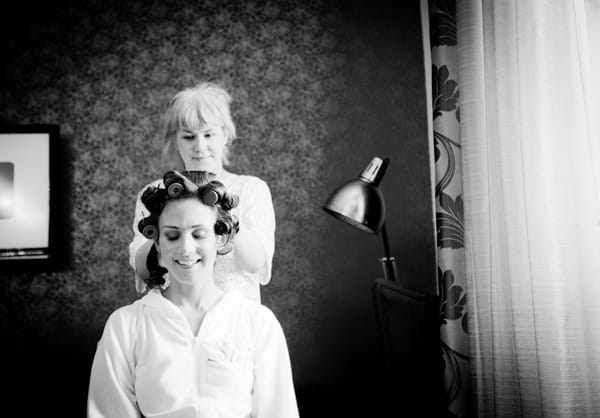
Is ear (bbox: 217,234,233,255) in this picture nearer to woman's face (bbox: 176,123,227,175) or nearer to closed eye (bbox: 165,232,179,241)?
closed eye (bbox: 165,232,179,241)

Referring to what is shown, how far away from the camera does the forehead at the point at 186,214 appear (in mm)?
1090

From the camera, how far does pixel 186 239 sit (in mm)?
1082

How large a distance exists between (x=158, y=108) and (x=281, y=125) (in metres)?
0.60

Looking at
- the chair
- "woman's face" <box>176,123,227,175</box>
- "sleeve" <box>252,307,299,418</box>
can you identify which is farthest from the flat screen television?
the chair

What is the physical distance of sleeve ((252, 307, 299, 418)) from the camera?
1.09 metres

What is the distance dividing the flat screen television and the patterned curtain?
1.71 m

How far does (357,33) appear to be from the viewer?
229 cm

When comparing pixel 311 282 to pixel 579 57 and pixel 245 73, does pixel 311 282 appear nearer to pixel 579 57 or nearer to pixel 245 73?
pixel 245 73

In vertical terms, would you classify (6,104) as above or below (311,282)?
above

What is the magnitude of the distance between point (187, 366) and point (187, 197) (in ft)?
1.29

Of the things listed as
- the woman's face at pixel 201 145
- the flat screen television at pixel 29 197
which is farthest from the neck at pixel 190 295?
the flat screen television at pixel 29 197

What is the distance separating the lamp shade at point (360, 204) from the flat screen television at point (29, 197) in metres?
1.35

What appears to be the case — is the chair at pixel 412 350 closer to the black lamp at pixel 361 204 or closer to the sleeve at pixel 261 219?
the black lamp at pixel 361 204

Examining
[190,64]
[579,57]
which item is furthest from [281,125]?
[579,57]
